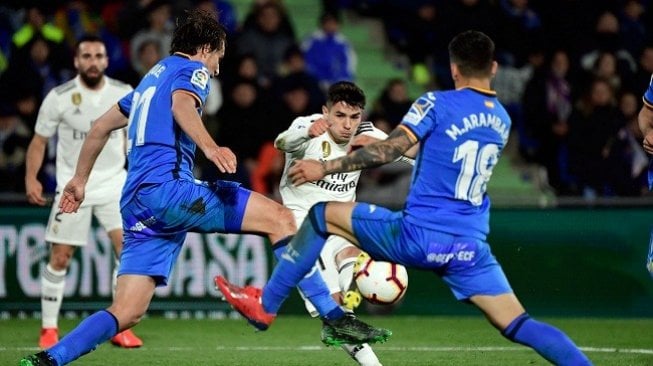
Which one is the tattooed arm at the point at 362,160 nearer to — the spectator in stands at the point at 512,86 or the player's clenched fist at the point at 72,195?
the player's clenched fist at the point at 72,195

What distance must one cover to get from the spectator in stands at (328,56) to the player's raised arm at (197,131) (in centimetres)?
902

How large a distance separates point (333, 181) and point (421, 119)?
250cm

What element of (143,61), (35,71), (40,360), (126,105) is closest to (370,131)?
(126,105)

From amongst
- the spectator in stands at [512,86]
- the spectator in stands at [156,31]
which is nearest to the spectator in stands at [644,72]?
the spectator in stands at [512,86]

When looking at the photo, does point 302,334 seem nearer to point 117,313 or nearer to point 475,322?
point 475,322

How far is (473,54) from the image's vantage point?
7566mm

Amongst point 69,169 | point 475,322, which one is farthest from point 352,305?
point 475,322

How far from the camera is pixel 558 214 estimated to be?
543 inches

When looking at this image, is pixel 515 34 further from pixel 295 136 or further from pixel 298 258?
pixel 298 258

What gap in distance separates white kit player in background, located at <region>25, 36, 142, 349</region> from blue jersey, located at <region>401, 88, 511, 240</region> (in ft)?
14.8

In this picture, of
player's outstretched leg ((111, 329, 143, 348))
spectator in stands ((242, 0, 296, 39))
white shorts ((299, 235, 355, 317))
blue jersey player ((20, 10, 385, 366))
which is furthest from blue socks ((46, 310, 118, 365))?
spectator in stands ((242, 0, 296, 39))

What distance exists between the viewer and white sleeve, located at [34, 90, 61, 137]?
11367 mm

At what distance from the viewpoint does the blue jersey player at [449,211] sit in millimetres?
7430

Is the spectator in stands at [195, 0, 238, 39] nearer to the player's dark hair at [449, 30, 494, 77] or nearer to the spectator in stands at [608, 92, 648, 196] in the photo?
the spectator in stands at [608, 92, 648, 196]
